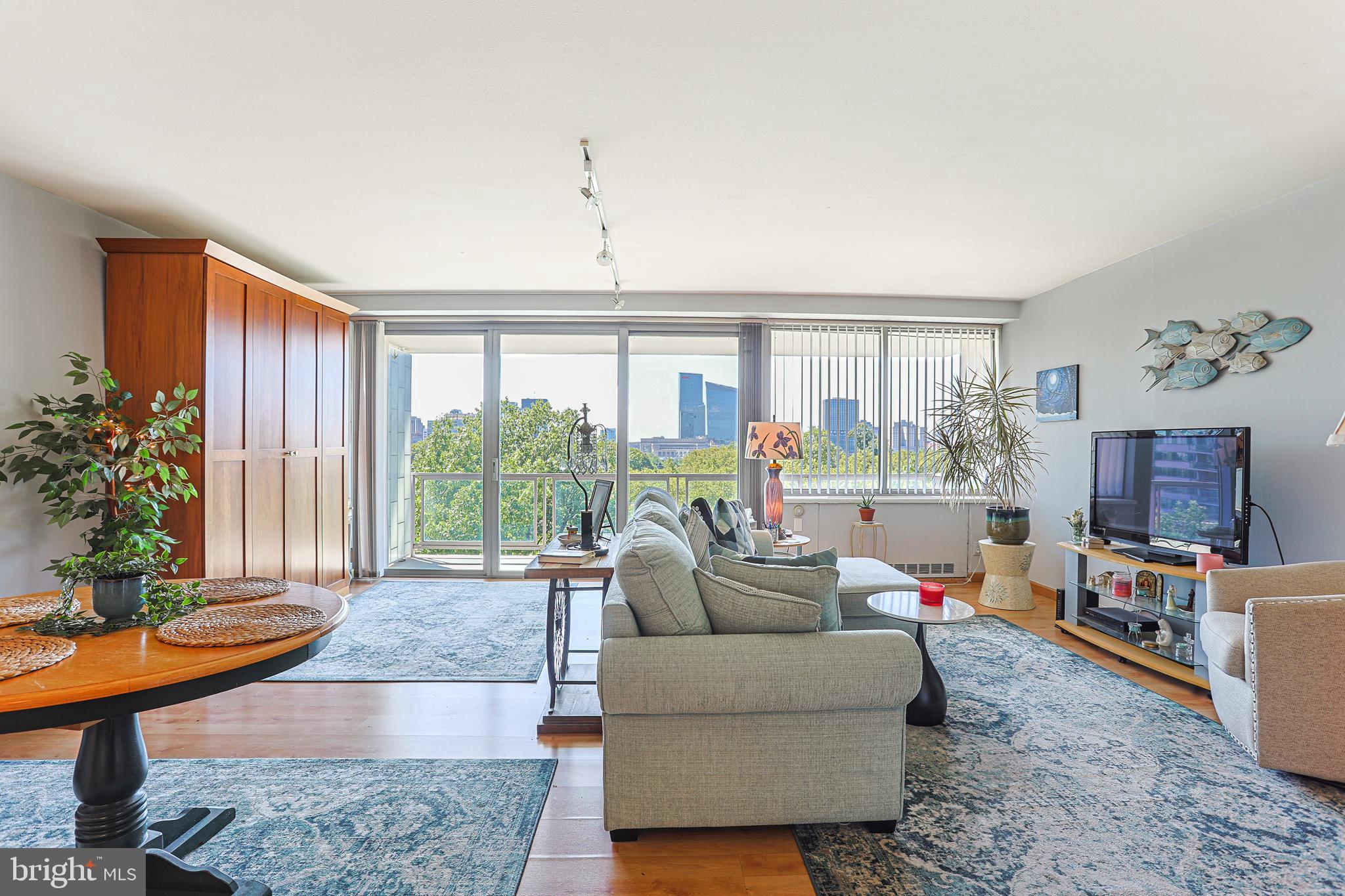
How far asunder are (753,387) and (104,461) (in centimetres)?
434

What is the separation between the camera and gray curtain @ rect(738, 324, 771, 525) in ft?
18.5

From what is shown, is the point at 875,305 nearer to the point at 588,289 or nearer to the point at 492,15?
the point at 588,289

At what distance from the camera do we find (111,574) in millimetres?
1616

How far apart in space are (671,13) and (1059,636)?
4189 millimetres

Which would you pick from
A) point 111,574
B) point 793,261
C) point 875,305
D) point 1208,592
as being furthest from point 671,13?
point 875,305

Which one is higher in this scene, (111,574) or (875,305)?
(875,305)

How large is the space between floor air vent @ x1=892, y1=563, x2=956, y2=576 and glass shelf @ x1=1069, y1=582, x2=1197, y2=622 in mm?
1672

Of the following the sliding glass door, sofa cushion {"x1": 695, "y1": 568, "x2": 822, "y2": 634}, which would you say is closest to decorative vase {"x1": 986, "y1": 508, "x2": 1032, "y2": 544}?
the sliding glass door

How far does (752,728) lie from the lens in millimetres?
1960

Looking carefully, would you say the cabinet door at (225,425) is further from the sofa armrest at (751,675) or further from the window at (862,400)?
the window at (862,400)

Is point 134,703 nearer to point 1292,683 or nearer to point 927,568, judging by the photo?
point 1292,683

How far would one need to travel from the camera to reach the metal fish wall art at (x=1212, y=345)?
3570 millimetres

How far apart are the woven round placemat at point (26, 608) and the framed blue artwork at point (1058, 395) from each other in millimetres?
5777

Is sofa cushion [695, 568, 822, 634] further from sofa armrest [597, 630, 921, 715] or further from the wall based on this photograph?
the wall
